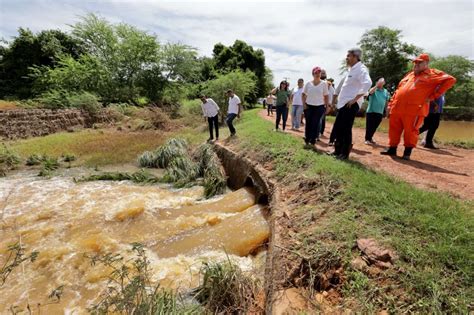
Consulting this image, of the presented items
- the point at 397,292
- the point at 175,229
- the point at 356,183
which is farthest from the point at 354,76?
the point at 175,229

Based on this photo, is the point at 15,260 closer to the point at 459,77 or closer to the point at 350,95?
the point at 350,95

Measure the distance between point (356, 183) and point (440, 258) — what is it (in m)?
1.50

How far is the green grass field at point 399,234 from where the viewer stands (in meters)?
2.03

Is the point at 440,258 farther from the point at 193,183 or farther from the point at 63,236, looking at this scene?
the point at 193,183

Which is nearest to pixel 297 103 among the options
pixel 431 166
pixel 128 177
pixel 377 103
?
pixel 377 103

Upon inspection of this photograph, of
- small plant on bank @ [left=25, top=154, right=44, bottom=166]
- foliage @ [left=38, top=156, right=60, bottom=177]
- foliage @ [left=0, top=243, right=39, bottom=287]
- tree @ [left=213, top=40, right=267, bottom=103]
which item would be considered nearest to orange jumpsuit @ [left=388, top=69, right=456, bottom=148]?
foliage @ [left=0, top=243, right=39, bottom=287]

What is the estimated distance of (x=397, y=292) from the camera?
2105 millimetres

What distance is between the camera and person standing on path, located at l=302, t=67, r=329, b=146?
214 inches

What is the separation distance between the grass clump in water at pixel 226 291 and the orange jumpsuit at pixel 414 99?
175 inches

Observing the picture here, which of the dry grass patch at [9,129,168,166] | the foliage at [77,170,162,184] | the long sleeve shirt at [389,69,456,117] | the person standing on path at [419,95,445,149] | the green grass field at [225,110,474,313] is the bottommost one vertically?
the foliage at [77,170,162,184]

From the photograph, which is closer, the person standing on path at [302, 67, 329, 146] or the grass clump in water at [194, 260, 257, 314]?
the grass clump in water at [194, 260, 257, 314]

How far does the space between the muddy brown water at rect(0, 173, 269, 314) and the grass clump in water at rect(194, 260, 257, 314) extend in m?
0.31

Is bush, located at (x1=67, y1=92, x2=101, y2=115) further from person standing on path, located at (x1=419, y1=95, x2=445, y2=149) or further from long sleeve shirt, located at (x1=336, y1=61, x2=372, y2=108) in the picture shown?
person standing on path, located at (x1=419, y1=95, x2=445, y2=149)

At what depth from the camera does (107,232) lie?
15.3 ft
